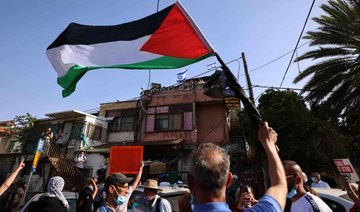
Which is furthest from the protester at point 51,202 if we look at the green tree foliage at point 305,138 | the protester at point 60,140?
the protester at point 60,140

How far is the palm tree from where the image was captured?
11.2 metres

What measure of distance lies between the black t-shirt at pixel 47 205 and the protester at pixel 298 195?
2.84 metres

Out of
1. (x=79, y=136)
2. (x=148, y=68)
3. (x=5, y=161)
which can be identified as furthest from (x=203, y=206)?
(x=5, y=161)

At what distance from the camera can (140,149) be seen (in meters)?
5.20

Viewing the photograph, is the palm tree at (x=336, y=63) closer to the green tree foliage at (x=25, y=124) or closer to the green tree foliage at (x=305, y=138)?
the green tree foliage at (x=305, y=138)

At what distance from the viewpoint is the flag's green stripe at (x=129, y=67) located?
4.24 metres

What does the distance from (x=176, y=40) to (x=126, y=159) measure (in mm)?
2538

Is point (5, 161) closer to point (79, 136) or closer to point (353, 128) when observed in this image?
point (79, 136)

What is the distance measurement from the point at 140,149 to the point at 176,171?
13452 mm

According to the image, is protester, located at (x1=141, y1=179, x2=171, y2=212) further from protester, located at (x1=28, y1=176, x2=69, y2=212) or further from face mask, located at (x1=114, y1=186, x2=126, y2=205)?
protester, located at (x1=28, y1=176, x2=69, y2=212)

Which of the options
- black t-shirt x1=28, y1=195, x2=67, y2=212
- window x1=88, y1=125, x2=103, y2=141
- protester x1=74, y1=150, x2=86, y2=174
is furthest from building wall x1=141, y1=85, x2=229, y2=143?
black t-shirt x1=28, y1=195, x2=67, y2=212

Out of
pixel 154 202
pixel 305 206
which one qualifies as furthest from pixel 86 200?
pixel 305 206

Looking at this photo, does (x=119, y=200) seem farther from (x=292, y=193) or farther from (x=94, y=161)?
(x=94, y=161)

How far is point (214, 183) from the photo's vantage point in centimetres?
138
